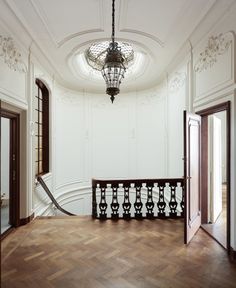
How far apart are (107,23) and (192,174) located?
8.94ft

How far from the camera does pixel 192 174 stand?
11.4 ft

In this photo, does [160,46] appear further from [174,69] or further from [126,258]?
[126,258]

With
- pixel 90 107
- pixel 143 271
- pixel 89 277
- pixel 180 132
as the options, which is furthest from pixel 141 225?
pixel 90 107

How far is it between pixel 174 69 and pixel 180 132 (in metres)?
1.42

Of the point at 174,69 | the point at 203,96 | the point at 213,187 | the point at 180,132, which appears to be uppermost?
the point at 174,69

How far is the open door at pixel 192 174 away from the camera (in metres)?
3.28

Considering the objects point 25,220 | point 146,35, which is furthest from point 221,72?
point 25,220

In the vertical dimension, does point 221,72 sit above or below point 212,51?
below

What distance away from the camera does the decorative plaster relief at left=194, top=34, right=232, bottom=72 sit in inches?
120

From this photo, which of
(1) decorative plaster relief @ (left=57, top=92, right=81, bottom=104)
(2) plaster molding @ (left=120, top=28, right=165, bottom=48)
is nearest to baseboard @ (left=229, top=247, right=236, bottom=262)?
(2) plaster molding @ (left=120, top=28, right=165, bottom=48)

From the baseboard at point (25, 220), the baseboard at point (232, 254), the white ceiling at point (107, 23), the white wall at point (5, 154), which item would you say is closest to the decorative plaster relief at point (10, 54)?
the white ceiling at point (107, 23)

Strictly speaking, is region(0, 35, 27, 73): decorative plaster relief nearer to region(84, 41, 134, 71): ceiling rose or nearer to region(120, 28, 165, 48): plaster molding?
region(120, 28, 165, 48): plaster molding

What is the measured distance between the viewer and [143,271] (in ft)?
8.39

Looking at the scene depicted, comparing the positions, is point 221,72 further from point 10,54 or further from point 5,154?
point 5,154
